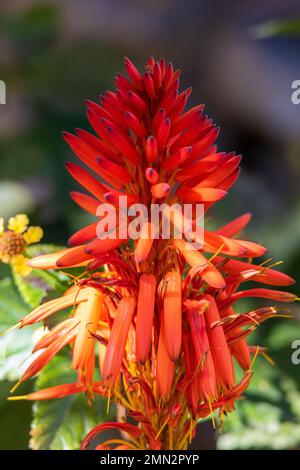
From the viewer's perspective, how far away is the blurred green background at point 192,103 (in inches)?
34.0

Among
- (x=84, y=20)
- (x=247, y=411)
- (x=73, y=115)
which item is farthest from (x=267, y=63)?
(x=247, y=411)

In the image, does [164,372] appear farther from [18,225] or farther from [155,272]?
[18,225]

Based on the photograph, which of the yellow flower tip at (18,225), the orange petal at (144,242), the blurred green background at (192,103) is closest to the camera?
the orange petal at (144,242)

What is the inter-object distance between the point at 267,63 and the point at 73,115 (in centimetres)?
118

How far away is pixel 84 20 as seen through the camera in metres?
2.54

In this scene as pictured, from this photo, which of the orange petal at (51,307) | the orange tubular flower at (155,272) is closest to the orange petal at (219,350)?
the orange tubular flower at (155,272)

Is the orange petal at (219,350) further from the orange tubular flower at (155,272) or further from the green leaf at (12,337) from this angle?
the green leaf at (12,337)

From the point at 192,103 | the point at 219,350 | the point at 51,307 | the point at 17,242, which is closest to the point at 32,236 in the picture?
the point at 17,242

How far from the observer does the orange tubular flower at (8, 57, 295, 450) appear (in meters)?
0.53

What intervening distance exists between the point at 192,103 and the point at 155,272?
1.85m

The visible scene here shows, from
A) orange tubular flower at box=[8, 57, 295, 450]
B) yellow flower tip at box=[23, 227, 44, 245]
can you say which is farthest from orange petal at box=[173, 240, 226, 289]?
yellow flower tip at box=[23, 227, 44, 245]

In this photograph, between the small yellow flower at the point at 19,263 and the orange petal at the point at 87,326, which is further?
the small yellow flower at the point at 19,263

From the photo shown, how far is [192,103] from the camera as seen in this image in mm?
2363

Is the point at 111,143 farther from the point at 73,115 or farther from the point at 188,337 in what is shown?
the point at 73,115
